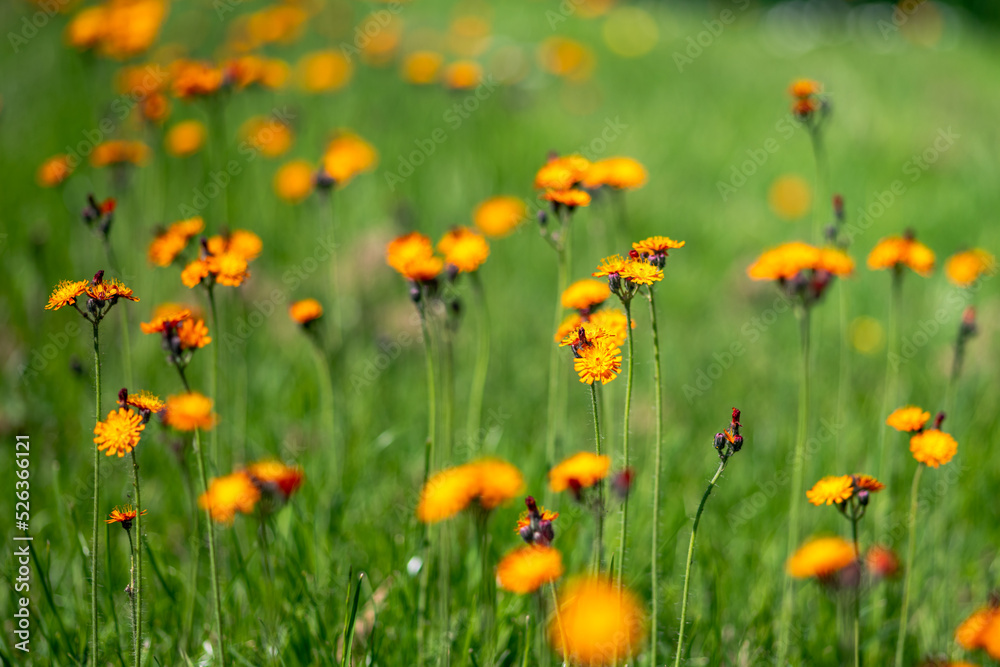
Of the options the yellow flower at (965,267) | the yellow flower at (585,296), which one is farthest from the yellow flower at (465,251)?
the yellow flower at (965,267)

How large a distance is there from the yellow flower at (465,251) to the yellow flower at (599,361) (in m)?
0.54

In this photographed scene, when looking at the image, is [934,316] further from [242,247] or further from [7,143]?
[7,143]

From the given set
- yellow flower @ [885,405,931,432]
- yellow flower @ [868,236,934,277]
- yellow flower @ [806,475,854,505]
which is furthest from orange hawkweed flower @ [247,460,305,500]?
yellow flower @ [868,236,934,277]

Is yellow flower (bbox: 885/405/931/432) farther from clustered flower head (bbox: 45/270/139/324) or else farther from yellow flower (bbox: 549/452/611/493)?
clustered flower head (bbox: 45/270/139/324)

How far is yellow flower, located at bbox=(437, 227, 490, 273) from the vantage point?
189 cm

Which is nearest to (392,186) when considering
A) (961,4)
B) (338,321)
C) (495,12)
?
(338,321)

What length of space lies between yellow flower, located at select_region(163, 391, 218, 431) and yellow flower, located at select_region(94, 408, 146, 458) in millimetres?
174

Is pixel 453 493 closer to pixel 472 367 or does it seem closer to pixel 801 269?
pixel 801 269

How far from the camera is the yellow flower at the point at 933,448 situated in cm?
154

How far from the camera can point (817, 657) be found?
6.42 feet

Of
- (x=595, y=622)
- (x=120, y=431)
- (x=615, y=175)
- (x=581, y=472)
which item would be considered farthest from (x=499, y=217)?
(x=595, y=622)

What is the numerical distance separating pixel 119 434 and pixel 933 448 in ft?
5.08

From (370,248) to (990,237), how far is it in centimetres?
347

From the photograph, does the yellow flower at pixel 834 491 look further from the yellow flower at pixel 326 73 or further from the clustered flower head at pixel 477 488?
the yellow flower at pixel 326 73
